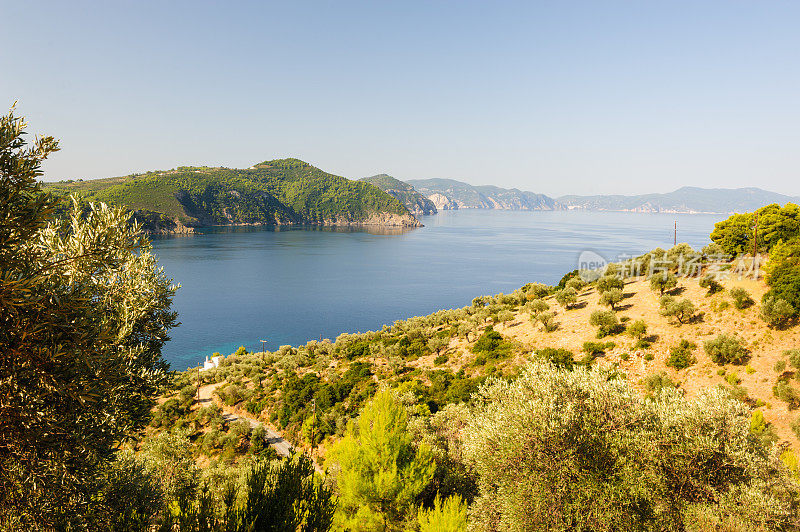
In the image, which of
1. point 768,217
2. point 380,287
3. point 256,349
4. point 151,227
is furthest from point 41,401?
point 151,227

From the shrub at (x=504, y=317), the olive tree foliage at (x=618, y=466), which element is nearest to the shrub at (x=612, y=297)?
the shrub at (x=504, y=317)

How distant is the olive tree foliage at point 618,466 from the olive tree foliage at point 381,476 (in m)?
3.53

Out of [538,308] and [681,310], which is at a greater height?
[681,310]

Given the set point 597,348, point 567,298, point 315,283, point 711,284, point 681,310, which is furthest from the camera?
point 315,283

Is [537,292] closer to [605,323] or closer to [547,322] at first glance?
[547,322]

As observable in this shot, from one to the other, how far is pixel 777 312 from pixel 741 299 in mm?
3578

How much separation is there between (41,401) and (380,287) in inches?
4390

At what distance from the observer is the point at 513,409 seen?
38.0 feet

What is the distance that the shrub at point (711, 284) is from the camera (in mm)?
33406

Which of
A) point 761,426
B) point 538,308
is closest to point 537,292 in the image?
point 538,308

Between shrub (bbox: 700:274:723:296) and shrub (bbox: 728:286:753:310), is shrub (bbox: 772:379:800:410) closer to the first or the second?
shrub (bbox: 728:286:753:310)

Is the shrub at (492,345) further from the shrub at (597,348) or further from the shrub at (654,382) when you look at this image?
the shrub at (654,382)

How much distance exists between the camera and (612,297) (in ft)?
120

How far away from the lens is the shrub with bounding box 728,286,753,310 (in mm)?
30344
